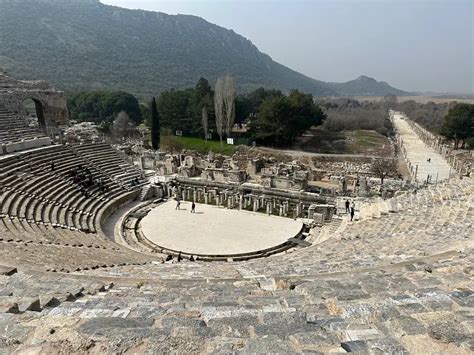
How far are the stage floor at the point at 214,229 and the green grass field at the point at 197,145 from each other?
20472 mm

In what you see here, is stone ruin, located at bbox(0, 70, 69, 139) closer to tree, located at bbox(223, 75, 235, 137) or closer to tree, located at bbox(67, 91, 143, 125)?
tree, located at bbox(223, 75, 235, 137)

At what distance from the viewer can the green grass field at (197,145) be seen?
1730 inches

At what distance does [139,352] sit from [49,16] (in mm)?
193048

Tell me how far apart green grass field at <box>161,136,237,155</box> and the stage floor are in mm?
20472

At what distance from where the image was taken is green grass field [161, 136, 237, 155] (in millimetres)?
43938

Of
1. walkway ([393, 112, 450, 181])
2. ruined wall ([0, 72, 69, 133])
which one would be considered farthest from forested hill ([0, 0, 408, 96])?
walkway ([393, 112, 450, 181])

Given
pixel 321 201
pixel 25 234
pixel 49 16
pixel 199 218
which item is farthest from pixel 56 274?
pixel 49 16

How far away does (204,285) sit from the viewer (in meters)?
6.53

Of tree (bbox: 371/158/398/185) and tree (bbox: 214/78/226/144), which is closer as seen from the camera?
tree (bbox: 371/158/398/185)

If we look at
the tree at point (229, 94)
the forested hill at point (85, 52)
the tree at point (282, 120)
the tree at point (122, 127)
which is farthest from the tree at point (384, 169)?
the forested hill at point (85, 52)

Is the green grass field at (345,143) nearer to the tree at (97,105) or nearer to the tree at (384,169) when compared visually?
the tree at (384,169)

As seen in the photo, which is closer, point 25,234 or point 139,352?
point 139,352

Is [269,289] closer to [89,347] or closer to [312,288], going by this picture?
[312,288]

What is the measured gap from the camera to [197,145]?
151 feet
